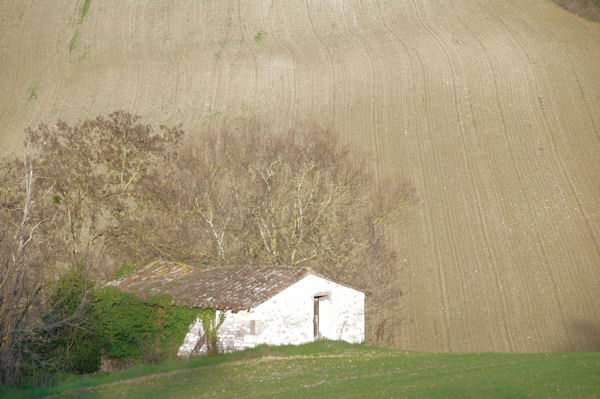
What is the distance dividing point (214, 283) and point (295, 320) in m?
3.13

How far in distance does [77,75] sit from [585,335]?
3706 cm

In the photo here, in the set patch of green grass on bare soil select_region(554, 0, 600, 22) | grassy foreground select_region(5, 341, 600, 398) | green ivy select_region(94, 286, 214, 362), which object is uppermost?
patch of green grass on bare soil select_region(554, 0, 600, 22)

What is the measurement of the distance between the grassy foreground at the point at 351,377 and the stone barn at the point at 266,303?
89cm

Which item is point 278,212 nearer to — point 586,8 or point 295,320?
point 295,320

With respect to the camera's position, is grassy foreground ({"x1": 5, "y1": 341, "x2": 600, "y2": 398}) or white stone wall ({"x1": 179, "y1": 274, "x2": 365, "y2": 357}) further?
white stone wall ({"x1": 179, "y1": 274, "x2": 365, "y2": 357})

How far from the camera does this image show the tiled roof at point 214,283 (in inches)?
763

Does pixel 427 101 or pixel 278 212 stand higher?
pixel 427 101

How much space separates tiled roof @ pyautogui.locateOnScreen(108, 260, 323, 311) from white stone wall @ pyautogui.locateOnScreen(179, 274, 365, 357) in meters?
0.34

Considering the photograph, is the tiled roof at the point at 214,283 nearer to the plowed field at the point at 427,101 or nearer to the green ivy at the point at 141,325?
the green ivy at the point at 141,325

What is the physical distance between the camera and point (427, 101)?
130ft

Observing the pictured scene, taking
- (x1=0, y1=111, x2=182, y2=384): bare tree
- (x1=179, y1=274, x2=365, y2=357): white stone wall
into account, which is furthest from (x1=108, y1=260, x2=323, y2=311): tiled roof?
(x1=0, y1=111, x2=182, y2=384): bare tree

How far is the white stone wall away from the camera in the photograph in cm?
1908

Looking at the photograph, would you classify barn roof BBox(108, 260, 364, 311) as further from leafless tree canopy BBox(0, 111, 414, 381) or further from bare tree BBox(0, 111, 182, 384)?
leafless tree canopy BBox(0, 111, 414, 381)

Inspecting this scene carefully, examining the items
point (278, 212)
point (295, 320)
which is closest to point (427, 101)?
point (278, 212)
